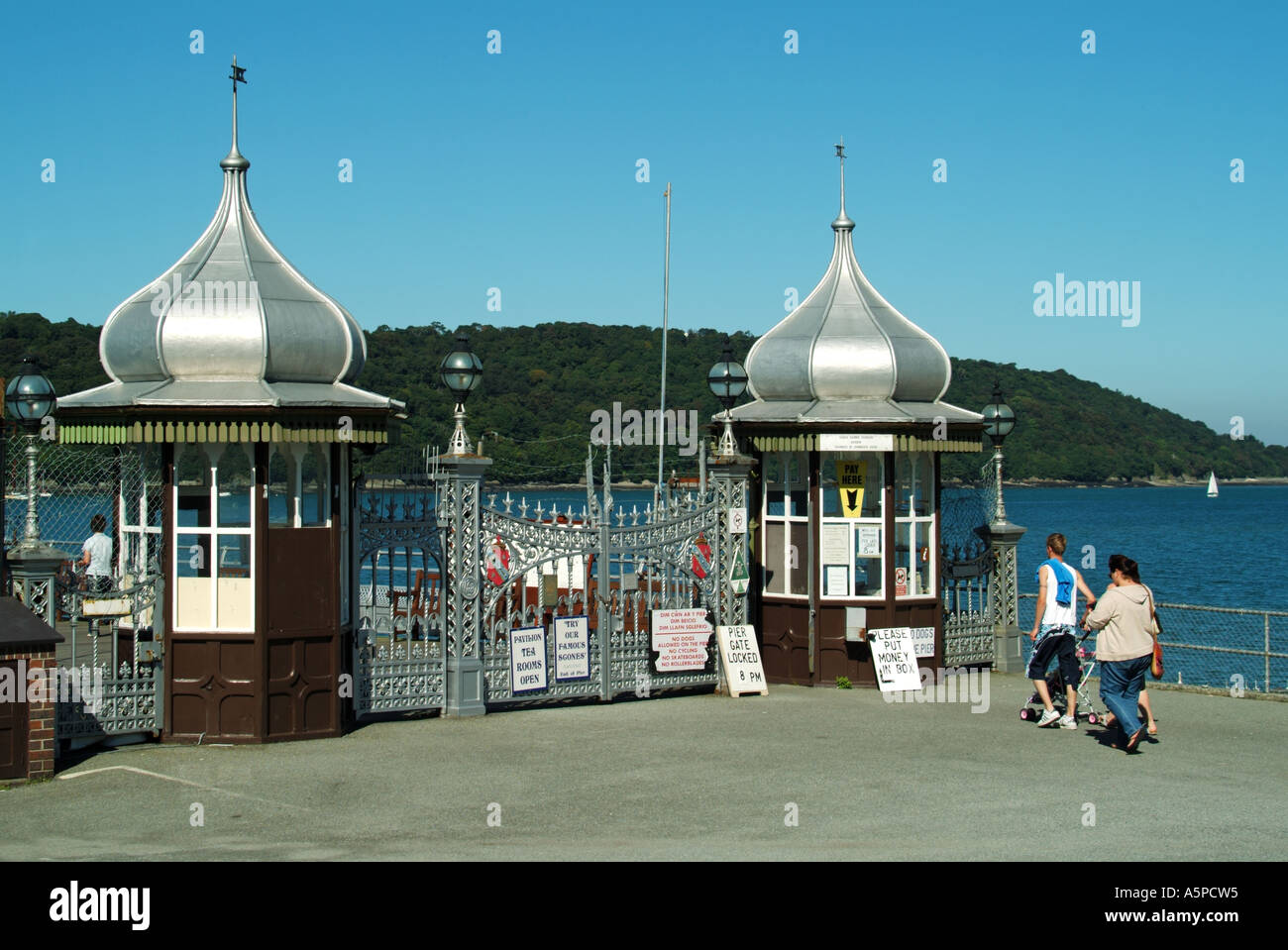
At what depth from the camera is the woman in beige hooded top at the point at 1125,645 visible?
527 inches

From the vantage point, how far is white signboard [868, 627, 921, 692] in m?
17.7

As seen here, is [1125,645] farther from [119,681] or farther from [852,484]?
[119,681]

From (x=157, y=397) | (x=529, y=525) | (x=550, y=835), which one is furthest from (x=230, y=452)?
(x=550, y=835)

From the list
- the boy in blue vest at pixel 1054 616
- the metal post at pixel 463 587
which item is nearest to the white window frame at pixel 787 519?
the boy in blue vest at pixel 1054 616

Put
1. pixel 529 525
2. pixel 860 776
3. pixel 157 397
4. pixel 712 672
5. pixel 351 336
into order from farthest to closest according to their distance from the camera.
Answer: pixel 712 672 → pixel 529 525 → pixel 351 336 → pixel 157 397 → pixel 860 776

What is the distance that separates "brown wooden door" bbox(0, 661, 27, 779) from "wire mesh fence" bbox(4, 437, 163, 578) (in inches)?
102

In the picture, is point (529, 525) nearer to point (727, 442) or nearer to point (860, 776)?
point (727, 442)

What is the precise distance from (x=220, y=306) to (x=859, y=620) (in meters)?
8.66

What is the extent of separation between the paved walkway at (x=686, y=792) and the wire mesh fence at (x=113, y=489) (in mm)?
2211

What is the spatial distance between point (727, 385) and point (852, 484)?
82.8 inches

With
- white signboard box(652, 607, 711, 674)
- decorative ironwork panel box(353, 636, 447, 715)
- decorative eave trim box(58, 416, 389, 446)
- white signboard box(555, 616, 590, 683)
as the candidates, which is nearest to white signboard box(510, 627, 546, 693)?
white signboard box(555, 616, 590, 683)

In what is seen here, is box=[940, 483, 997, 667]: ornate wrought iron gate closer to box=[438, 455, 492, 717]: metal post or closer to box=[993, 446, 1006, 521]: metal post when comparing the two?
box=[993, 446, 1006, 521]: metal post

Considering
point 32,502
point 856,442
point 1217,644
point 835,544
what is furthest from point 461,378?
point 1217,644

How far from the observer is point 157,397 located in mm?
13820
